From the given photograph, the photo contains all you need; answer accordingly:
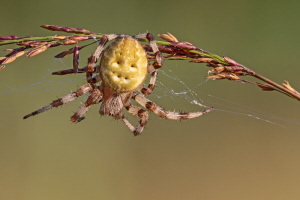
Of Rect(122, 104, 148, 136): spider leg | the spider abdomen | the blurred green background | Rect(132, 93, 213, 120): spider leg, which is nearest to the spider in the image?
the spider abdomen

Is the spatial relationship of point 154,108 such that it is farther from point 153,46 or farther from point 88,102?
point 153,46

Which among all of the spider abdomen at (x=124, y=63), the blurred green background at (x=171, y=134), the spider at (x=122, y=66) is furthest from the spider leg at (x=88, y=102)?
the blurred green background at (x=171, y=134)

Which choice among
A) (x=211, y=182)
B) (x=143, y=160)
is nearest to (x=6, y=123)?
(x=143, y=160)

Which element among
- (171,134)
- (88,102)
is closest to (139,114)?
(88,102)

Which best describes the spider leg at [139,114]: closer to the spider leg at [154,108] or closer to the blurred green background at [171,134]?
the spider leg at [154,108]

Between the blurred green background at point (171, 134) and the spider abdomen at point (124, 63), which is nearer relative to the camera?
the spider abdomen at point (124, 63)

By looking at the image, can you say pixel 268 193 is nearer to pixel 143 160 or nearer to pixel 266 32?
pixel 143 160
